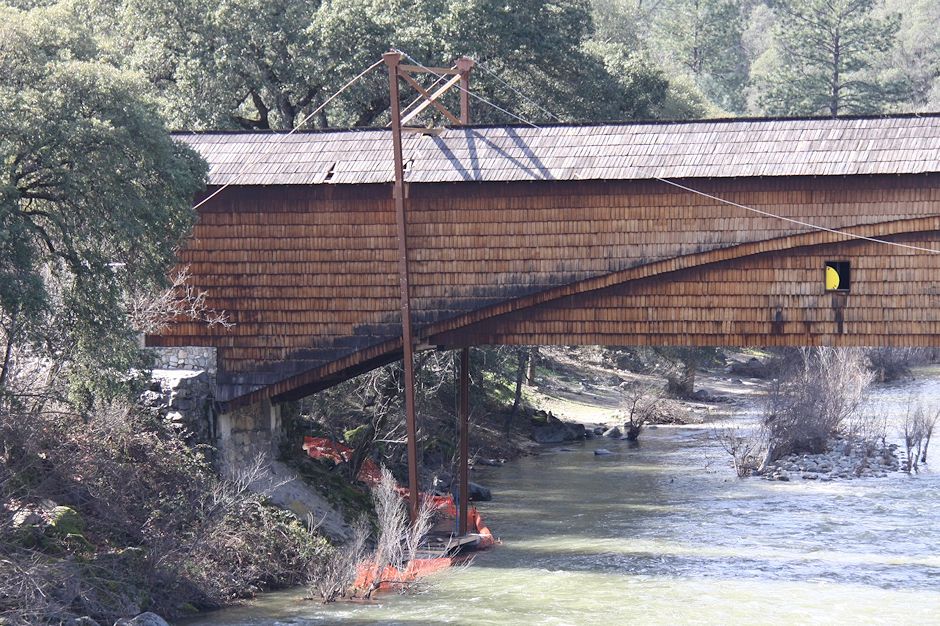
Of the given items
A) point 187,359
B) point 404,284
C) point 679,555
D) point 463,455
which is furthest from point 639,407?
point 187,359

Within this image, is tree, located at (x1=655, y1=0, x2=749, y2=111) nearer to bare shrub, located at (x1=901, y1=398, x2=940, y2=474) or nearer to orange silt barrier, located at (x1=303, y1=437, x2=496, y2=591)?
bare shrub, located at (x1=901, y1=398, x2=940, y2=474)

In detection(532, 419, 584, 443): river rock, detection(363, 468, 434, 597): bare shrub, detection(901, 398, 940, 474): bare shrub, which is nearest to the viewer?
detection(363, 468, 434, 597): bare shrub

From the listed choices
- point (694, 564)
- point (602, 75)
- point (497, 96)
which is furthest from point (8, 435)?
point (602, 75)

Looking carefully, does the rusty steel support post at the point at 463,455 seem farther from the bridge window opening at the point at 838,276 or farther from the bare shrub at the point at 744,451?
the bare shrub at the point at 744,451

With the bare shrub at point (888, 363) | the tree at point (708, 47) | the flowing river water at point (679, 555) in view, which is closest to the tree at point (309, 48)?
the flowing river water at point (679, 555)

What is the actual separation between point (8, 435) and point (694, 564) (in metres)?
8.68

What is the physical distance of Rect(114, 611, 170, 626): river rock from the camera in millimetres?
13289

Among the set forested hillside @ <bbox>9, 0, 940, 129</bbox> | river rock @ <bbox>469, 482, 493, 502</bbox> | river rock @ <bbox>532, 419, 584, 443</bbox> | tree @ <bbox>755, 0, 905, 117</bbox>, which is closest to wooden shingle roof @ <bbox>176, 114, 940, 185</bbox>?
forested hillside @ <bbox>9, 0, 940, 129</bbox>

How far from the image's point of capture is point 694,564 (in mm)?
17422

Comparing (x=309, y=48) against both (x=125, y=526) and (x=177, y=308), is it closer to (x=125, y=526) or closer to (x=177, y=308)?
(x=177, y=308)

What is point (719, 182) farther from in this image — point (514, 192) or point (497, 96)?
point (497, 96)

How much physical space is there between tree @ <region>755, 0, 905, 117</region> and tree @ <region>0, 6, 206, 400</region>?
35.9 m

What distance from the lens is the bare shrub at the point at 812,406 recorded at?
1009 inches

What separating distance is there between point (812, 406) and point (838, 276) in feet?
32.3
